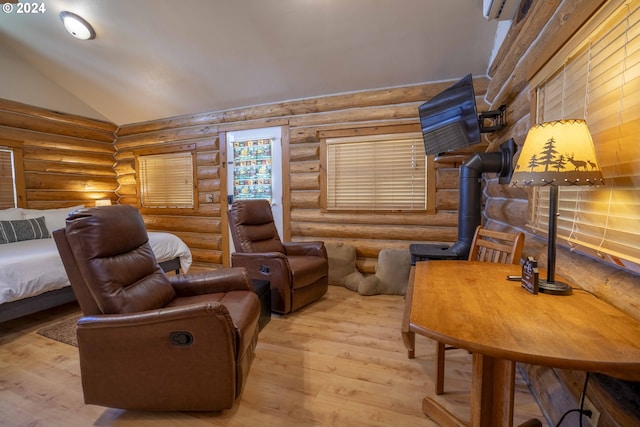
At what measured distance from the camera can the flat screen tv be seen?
2.40 meters

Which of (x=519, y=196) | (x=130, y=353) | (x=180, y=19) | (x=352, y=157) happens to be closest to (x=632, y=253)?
(x=519, y=196)

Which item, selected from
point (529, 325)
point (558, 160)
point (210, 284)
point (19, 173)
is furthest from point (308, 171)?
point (19, 173)

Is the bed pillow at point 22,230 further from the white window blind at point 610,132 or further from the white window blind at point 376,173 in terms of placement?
the white window blind at point 610,132

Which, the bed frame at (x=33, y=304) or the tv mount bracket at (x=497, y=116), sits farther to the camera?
the tv mount bracket at (x=497, y=116)

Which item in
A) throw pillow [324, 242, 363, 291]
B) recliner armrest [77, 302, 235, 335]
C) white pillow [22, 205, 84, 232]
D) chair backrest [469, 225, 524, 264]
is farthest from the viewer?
white pillow [22, 205, 84, 232]

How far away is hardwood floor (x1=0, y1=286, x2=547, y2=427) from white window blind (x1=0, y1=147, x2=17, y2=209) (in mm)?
2369

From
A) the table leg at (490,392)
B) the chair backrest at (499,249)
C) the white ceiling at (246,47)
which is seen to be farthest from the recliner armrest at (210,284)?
the white ceiling at (246,47)

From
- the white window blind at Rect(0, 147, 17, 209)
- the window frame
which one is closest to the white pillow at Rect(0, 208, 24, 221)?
the white window blind at Rect(0, 147, 17, 209)

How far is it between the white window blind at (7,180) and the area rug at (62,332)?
8.60 ft

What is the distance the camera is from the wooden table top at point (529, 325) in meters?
0.71

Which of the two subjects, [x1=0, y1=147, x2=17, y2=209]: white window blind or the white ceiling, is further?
[x1=0, y1=147, x2=17, y2=209]: white window blind

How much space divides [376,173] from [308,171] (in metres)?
0.93

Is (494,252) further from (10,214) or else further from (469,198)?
(10,214)

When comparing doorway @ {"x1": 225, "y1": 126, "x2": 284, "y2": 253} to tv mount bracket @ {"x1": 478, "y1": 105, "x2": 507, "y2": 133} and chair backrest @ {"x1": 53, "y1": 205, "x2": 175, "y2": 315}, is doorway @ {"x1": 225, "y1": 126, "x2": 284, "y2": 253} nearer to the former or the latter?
chair backrest @ {"x1": 53, "y1": 205, "x2": 175, "y2": 315}
